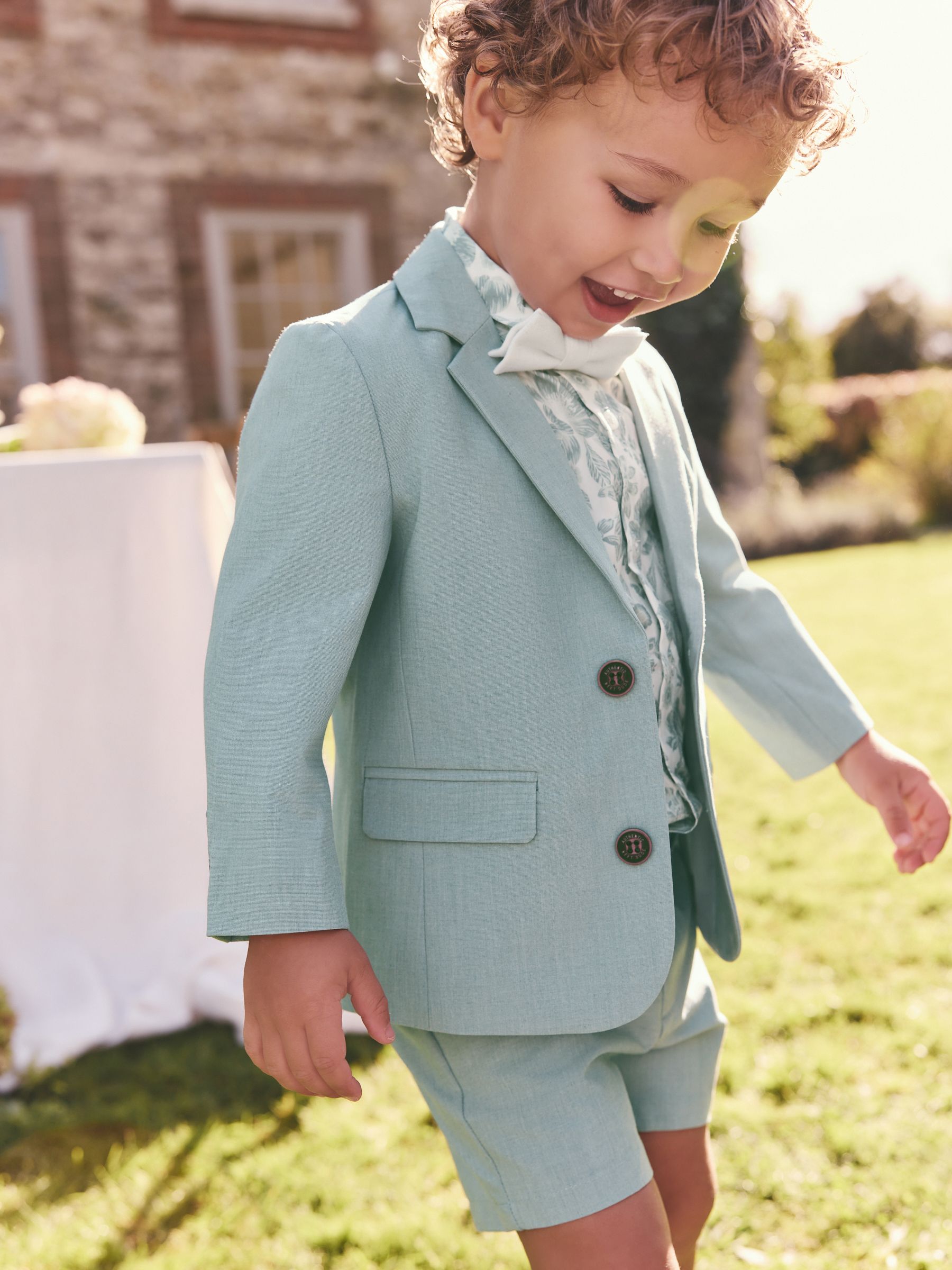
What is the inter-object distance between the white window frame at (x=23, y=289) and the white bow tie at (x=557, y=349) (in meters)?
7.16

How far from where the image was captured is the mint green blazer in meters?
1.09

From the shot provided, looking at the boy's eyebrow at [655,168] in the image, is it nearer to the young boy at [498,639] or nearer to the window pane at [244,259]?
the young boy at [498,639]

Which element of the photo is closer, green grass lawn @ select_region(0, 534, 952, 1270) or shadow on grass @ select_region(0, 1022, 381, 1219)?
green grass lawn @ select_region(0, 534, 952, 1270)

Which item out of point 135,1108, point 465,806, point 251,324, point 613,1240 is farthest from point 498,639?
point 251,324

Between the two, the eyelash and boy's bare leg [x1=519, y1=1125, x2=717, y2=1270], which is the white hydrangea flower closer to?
the eyelash

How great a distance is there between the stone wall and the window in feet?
0.41

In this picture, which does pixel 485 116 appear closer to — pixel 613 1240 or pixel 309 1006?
pixel 309 1006

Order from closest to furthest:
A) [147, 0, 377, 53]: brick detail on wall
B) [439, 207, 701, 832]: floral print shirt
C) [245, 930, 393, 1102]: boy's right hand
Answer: [245, 930, 393, 1102]: boy's right hand → [439, 207, 701, 832]: floral print shirt → [147, 0, 377, 53]: brick detail on wall

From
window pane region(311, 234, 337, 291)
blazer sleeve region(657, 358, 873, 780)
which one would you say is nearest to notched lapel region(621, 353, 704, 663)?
blazer sleeve region(657, 358, 873, 780)

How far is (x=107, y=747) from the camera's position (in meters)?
2.74

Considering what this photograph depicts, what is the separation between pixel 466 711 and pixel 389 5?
869 cm

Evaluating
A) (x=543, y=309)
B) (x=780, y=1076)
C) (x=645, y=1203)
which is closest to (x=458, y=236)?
(x=543, y=309)

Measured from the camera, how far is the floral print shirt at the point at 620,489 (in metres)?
1.29

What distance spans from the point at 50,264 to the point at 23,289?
25 centimetres
